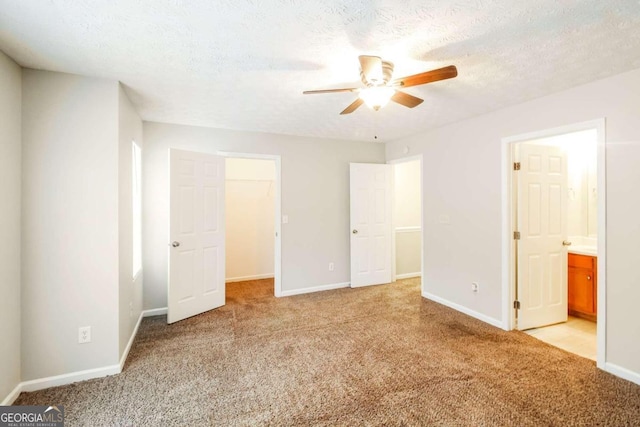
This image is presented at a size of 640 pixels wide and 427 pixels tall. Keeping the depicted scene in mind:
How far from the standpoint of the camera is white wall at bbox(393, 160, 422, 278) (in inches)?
211

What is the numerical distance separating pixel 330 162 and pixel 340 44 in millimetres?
2812

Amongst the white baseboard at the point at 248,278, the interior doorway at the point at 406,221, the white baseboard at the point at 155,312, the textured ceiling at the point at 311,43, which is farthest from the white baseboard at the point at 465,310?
the white baseboard at the point at 155,312

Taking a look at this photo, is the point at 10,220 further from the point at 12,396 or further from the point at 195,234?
the point at 195,234

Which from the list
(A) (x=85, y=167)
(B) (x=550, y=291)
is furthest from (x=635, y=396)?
(A) (x=85, y=167)

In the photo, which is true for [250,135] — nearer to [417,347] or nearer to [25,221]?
[25,221]

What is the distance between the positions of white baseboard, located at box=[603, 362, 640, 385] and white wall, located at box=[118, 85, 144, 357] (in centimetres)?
390

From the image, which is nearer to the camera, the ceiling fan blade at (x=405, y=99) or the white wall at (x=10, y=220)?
the white wall at (x=10, y=220)

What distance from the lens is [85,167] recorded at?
235 centimetres

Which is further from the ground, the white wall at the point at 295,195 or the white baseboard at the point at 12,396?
the white wall at the point at 295,195

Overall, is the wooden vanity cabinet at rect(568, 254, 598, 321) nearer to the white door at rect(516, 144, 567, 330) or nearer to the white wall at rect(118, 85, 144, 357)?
the white door at rect(516, 144, 567, 330)

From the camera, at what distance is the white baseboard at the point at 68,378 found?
7.27 ft

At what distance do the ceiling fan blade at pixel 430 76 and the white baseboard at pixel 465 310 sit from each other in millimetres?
2729

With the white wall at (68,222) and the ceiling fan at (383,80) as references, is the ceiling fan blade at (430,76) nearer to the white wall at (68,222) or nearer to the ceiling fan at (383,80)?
the ceiling fan at (383,80)

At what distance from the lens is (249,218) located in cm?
547
